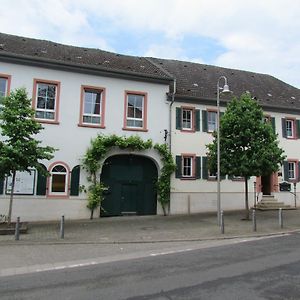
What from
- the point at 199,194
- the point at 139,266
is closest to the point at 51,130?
the point at 199,194

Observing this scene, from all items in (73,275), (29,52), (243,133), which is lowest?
(73,275)

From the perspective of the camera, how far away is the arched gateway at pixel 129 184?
21.8 metres

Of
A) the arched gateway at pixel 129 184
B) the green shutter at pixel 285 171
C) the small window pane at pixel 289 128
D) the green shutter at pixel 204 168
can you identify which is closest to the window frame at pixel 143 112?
the arched gateway at pixel 129 184

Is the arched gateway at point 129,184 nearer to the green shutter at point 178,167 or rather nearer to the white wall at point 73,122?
the white wall at point 73,122

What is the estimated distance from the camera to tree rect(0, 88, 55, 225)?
50.8 ft

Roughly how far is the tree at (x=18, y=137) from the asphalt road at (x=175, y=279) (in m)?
Answer: 7.17

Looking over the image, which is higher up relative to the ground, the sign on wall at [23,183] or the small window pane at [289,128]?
the small window pane at [289,128]

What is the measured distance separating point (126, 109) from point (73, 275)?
14.3 meters

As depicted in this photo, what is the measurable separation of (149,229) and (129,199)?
5.41 m

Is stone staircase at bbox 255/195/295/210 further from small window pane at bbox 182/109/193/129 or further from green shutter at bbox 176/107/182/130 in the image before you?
green shutter at bbox 176/107/182/130

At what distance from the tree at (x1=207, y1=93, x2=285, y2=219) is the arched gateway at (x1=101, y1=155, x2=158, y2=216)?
4046mm

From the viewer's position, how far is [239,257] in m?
10.5

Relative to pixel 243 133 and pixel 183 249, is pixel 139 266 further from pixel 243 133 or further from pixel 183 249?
pixel 243 133

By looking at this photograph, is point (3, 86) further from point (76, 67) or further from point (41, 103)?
point (76, 67)
